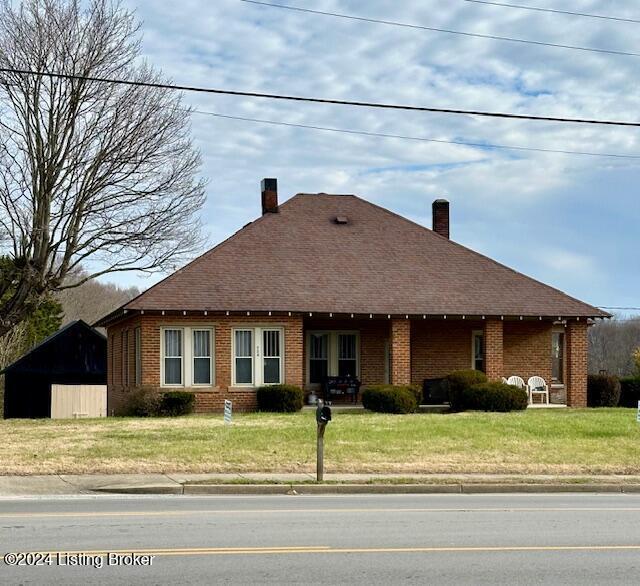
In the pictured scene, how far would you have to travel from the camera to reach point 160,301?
31.2 m

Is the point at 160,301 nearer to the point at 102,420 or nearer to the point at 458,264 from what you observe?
the point at 102,420

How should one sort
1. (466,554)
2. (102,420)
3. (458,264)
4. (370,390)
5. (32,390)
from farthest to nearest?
(32,390) → (458,264) → (370,390) → (102,420) → (466,554)

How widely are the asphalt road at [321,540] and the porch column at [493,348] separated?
59.5ft

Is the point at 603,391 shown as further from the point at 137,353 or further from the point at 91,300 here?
the point at 91,300

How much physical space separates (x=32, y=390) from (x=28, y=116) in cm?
1622

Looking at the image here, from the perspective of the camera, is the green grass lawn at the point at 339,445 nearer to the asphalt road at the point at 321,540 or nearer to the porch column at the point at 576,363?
the asphalt road at the point at 321,540

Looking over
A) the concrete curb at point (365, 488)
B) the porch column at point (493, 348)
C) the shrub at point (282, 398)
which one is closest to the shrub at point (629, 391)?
the porch column at point (493, 348)

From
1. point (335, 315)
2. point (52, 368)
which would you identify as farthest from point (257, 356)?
point (52, 368)

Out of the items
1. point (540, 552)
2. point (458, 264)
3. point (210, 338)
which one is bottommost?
point (540, 552)

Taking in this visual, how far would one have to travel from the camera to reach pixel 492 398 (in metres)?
30.2

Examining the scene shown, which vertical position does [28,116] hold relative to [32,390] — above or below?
above

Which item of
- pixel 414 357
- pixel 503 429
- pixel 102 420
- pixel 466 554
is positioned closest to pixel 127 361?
pixel 102 420

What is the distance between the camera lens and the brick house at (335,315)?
31859mm

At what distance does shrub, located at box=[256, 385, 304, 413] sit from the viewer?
3094 cm
